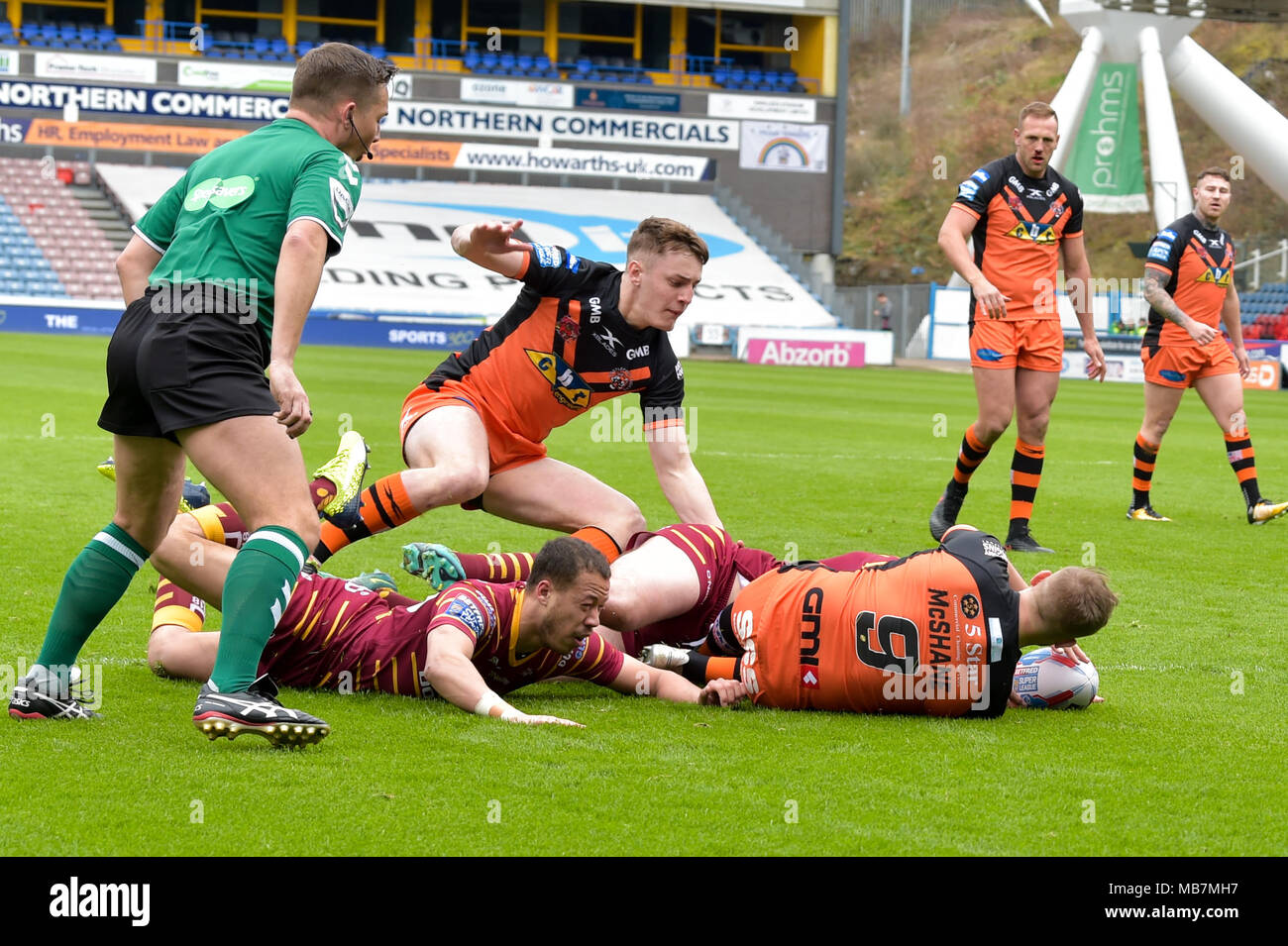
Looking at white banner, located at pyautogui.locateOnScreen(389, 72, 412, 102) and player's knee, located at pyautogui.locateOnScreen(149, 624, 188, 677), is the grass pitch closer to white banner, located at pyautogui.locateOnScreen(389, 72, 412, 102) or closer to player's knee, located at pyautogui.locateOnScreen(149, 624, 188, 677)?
player's knee, located at pyautogui.locateOnScreen(149, 624, 188, 677)

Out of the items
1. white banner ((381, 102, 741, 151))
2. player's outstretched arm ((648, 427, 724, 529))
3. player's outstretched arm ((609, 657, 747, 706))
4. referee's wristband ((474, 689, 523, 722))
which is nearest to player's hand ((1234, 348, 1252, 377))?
player's outstretched arm ((648, 427, 724, 529))

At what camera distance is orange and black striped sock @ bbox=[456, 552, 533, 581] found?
18.5 ft

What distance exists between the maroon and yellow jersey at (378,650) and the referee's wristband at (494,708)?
217mm

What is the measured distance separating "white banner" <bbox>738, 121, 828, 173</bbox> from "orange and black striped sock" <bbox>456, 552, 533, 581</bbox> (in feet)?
136

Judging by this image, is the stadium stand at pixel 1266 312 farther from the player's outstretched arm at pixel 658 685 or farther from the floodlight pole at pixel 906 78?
the player's outstretched arm at pixel 658 685

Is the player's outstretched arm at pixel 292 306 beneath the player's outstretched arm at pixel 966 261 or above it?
beneath

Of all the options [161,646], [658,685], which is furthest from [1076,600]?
[161,646]

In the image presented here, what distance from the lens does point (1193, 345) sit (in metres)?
10.4

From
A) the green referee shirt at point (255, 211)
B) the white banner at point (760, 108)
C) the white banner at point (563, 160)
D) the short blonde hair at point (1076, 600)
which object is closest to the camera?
the green referee shirt at point (255, 211)

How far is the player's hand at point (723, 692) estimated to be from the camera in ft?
15.7

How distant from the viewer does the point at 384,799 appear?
3.57 meters

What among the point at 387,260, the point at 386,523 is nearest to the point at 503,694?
the point at 386,523

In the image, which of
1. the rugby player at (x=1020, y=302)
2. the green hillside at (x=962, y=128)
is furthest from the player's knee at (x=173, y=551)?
the green hillside at (x=962, y=128)

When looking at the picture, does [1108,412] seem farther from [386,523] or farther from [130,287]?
[130,287]
